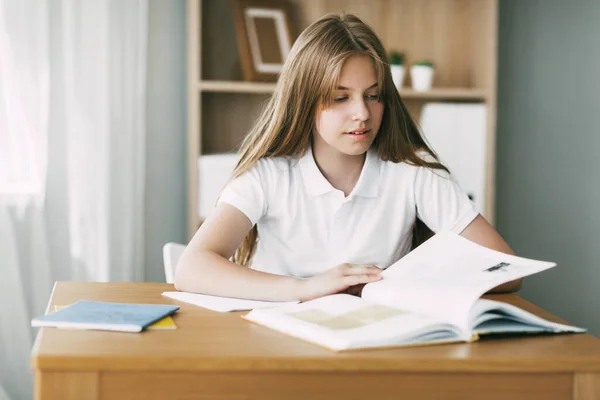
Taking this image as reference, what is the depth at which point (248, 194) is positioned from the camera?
1.69 meters

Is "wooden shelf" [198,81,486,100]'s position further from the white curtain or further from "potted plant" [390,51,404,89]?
the white curtain

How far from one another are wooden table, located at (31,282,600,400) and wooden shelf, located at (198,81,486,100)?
1.96 m

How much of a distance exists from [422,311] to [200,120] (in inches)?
76.7

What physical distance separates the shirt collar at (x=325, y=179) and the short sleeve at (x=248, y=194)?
0.33ft

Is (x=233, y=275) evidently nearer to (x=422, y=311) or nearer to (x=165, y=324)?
(x=165, y=324)

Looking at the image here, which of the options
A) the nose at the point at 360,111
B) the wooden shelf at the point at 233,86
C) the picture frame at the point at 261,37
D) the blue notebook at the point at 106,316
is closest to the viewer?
the blue notebook at the point at 106,316

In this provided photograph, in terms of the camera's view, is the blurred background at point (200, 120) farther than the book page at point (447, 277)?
Yes

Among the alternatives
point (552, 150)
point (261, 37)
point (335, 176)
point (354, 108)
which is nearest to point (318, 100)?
point (354, 108)

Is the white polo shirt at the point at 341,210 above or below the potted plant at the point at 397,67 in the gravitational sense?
below

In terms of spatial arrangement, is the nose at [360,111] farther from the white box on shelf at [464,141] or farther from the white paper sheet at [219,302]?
the white box on shelf at [464,141]

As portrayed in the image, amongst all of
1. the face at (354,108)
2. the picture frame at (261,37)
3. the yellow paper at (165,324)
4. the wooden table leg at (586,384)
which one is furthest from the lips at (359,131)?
the picture frame at (261,37)

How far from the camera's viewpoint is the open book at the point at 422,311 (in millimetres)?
1031

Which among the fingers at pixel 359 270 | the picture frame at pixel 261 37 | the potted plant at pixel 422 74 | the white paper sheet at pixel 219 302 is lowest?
the white paper sheet at pixel 219 302

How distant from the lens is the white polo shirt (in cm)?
174
